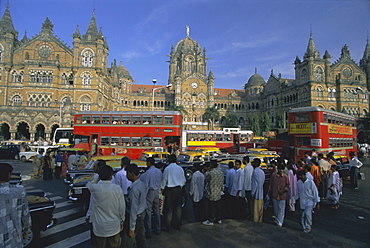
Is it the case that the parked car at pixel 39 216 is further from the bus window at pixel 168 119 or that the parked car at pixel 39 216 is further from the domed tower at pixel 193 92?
the domed tower at pixel 193 92

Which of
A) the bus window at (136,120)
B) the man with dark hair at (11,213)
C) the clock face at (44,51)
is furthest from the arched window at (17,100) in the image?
the man with dark hair at (11,213)

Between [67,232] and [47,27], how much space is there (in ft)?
161

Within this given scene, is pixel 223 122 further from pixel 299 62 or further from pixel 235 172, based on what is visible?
pixel 235 172

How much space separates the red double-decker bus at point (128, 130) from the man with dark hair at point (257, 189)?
12554 mm

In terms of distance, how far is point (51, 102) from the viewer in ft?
129

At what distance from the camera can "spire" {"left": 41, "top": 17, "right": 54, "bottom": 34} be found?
136 feet

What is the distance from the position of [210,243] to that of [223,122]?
58.5 meters

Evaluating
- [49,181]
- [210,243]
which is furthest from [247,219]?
[49,181]

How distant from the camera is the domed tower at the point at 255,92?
6353 centimetres

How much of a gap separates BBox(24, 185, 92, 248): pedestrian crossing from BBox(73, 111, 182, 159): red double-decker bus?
10708mm

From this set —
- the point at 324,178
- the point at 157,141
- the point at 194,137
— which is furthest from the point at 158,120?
the point at 324,178

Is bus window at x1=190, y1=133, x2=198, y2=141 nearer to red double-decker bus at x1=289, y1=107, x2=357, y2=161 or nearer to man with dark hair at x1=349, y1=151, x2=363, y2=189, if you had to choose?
red double-decker bus at x1=289, y1=107, x2=357, y2=161

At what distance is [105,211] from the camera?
341 centimetres

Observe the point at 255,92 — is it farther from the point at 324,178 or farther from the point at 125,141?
the point at 324,178
